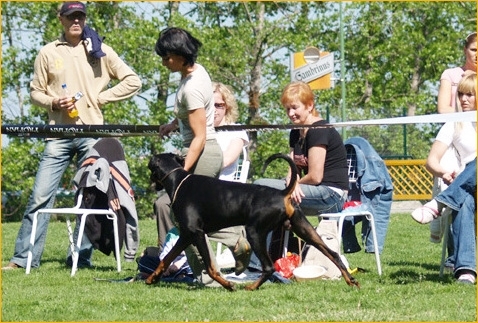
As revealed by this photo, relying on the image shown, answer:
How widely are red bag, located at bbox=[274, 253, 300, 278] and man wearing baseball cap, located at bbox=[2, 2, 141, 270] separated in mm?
1406

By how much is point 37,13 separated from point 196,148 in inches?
819

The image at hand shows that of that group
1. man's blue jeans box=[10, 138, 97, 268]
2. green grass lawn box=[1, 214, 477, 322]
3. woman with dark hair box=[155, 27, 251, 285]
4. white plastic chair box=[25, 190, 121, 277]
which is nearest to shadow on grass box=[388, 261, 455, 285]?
green grass lawn box=[1, 214, 477, 322]

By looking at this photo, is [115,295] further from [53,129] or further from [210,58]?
[210,58]

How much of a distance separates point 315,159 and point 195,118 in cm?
117

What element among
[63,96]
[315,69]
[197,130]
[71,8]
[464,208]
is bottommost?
[464,208]

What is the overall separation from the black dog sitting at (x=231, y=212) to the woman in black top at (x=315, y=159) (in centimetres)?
83

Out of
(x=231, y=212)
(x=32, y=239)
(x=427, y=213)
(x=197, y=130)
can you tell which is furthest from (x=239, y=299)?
(x=32, y=239)

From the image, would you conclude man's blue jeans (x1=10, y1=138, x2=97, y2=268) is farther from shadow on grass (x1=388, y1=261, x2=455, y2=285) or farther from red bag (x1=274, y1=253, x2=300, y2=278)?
shadow on grass (x1=388, y1=261, x2=455, y2=285)

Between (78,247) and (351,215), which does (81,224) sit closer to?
(78,247)

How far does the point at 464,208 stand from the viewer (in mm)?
6758

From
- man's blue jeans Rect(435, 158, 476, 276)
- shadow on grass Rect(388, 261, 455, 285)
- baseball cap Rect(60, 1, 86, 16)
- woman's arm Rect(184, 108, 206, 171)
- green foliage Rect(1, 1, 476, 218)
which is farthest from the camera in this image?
green foliage Rect(1, 1, 476, 218)

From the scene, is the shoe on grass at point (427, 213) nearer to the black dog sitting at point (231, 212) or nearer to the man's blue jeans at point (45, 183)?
the black dog sitting at point (231, 212)

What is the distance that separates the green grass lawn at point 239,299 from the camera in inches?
216

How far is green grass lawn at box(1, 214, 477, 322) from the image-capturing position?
5496 millimetres
